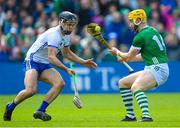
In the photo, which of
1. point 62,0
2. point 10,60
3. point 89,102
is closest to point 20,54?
point 10,60

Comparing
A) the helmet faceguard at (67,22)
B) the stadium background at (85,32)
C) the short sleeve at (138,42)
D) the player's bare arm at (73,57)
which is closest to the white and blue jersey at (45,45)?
the helmet faceguard at (67,22)

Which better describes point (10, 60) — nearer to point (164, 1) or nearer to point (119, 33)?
point (119, 33)

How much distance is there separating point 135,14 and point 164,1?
13756 millimetres

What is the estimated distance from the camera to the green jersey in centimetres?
1702

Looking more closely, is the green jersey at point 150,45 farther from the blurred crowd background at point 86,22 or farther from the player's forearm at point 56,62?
the blurred crowd background at point 86,22

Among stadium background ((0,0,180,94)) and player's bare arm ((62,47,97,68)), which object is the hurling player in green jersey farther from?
stadium background ((0,0,180,94))

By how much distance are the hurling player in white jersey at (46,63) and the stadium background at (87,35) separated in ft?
28.4

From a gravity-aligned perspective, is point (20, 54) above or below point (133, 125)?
above

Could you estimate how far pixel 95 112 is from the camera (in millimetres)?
20406

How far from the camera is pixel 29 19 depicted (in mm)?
30156

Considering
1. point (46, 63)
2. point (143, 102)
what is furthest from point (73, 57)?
point (143, 102)

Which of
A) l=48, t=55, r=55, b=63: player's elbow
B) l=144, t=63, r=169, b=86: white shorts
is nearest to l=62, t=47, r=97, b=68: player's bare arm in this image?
l=48, t=55, r=55, b=63: player's elbow

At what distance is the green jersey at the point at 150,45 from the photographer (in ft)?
55.8

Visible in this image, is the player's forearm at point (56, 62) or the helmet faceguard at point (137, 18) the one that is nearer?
the player's forearm at point (56, 62)
